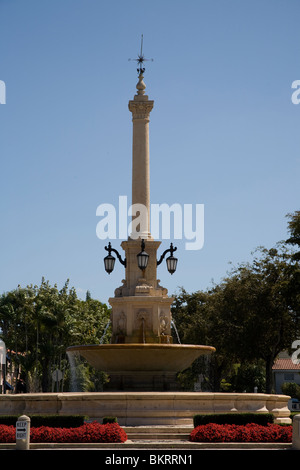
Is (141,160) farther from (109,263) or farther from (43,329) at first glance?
(43,329)

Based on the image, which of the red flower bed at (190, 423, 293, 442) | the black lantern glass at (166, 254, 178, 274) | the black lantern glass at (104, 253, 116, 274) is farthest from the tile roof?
the red flower bed at (190, 423, 293, 442)

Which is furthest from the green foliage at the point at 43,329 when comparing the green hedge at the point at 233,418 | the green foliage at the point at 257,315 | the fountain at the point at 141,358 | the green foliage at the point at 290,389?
the green foliage at the point at 290,389

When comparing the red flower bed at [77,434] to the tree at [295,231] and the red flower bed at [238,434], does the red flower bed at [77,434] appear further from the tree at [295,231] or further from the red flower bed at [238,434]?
the tree at [295,231]

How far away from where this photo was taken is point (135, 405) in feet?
69.9

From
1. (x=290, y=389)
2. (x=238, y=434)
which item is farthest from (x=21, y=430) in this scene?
(x=290, y=389)

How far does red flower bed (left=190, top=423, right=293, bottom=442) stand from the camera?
62.0 ft

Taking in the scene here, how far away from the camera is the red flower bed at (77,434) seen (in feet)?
60.7

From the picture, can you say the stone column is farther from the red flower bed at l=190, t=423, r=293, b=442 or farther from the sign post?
the sign post

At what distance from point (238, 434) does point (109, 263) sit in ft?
35.0

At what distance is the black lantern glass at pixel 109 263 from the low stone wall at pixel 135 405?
7111 millimetres

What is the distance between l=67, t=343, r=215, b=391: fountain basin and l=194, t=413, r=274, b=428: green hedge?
16.5ft
